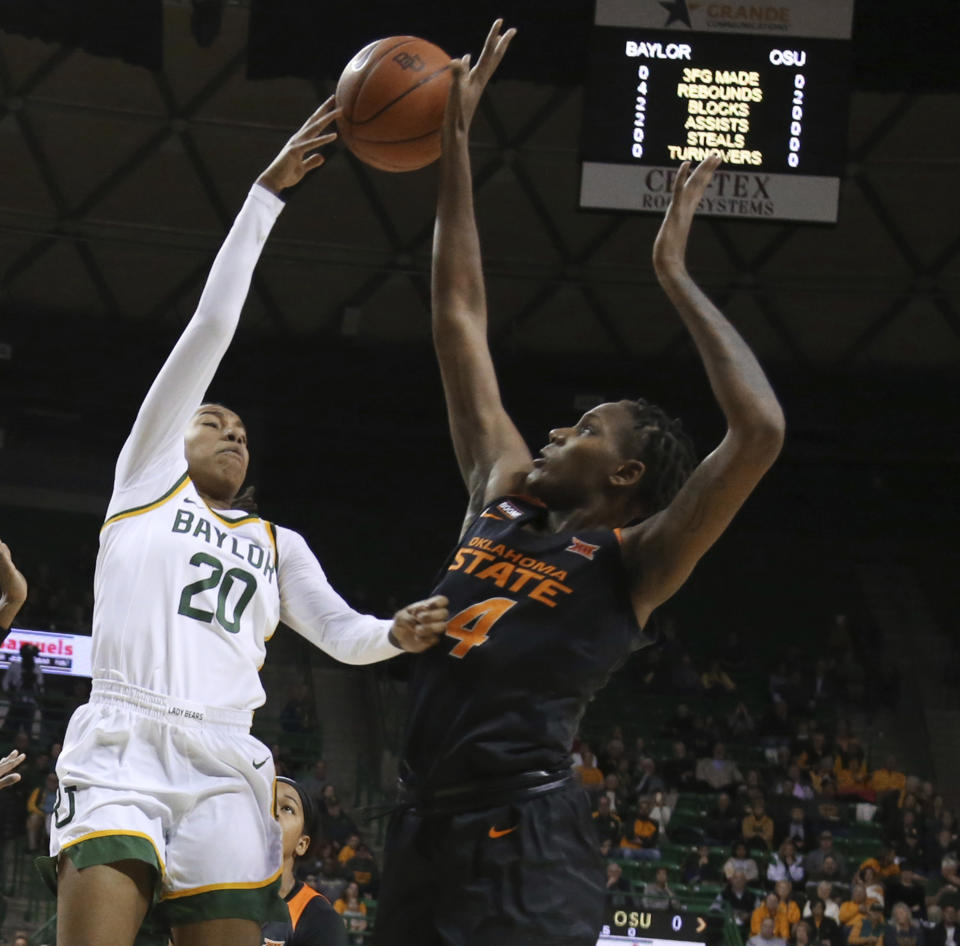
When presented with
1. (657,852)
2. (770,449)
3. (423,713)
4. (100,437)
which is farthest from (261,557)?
(100,437)

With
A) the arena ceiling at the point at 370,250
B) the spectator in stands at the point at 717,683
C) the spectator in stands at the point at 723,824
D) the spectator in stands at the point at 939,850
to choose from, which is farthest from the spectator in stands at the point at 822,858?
the arena ceiling at the point at 370,250

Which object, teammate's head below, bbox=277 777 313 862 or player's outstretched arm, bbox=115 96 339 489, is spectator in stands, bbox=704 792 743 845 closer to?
teammate's head below, bbox=277 777 313 862

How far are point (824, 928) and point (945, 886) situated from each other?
1.96 m

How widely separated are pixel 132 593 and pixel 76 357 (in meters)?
16.3

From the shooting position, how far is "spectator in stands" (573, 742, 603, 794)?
15312mm

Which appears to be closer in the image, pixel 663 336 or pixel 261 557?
pixel 261 557

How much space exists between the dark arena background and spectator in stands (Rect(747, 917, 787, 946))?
259cm

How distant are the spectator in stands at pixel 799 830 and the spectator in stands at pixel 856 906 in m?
1.28

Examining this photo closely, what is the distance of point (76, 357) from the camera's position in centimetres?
1934

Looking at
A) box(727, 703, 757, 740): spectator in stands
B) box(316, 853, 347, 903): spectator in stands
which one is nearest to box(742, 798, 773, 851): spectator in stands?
box(727, 703, 757, 740): spectator in stands

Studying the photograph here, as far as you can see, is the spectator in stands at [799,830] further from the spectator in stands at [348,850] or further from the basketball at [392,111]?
the basketball at [392,111]

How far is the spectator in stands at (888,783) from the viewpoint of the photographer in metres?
15.4

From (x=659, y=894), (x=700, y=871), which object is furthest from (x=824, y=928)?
(x=700, y=871)

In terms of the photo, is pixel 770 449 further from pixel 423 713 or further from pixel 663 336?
pixel 663 336
